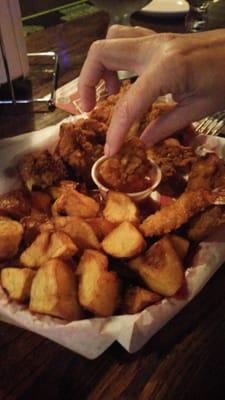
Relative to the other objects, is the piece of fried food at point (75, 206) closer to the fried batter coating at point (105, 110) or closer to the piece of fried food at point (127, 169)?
the piece of fried food at point (127, 169)

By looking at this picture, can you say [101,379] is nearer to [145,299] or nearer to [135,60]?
[145,299]

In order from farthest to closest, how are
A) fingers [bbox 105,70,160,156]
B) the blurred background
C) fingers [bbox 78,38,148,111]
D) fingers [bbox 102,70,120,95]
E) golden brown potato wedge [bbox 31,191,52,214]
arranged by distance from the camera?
the blurred background, fingers [bbox 102,70,120,95], golden brown potato wedge [bbox 31,191,52,214], fingers [bbox 78,38,148,111], fingers [bbox 105,70,160,156]

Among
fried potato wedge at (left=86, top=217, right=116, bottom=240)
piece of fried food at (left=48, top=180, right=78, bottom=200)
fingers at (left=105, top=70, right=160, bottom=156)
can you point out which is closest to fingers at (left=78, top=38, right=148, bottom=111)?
fingers at (left=105, top=70, right=160, bottom=156)

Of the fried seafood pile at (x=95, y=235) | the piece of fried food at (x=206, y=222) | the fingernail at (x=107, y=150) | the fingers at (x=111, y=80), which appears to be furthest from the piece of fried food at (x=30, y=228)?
the fingers at (x=111, y=80)

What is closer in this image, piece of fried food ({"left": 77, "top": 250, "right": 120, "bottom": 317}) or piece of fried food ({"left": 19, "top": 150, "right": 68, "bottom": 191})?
piece of fried food ({"left": 77, "top": 250, "right": 120, "bottom": 317})

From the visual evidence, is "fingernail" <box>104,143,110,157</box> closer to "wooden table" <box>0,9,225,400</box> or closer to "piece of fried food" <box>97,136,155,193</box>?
"piece of fried food" <box>97,136,155,193</box>
